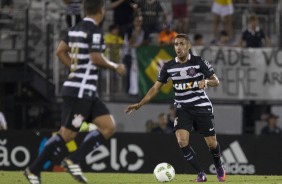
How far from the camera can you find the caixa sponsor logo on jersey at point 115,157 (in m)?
21.2

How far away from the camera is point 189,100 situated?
1572 centimetres

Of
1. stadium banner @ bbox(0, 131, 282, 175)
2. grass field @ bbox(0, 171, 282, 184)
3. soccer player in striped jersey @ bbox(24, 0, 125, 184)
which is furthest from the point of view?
stadium banner @ bbox(0, 131, 282, 175)

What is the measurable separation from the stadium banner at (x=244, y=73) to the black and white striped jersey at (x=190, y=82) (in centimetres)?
773

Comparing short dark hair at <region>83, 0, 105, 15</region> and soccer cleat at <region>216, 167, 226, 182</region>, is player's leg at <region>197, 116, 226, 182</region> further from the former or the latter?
short dark hair at <region>83, 0, 105, 15</region>

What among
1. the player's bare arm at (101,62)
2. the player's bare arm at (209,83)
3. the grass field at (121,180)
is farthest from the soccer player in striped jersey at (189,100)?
the player's bare arm at (101,62)

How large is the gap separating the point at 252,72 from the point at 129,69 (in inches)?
111

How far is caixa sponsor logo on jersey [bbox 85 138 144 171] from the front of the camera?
21.2m

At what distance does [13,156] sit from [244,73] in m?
5.78

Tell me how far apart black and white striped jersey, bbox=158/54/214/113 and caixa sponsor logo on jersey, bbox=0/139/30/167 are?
6.38 m

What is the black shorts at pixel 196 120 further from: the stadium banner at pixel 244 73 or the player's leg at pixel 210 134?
the stadium banner at pixel 244 73

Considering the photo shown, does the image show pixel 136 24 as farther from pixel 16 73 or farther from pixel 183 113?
pixel 183 113

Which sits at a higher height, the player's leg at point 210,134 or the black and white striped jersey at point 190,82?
the black and white striped jersey at point 190,82

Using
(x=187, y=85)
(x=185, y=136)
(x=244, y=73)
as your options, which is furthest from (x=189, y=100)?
(x=244, y=73)

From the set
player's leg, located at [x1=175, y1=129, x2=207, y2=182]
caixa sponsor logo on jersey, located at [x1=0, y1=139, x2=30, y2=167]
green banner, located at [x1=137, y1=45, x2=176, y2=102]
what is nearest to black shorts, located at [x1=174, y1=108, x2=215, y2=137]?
player's leg, located at [x1=175, y1=129, x2=207, y2=182]
